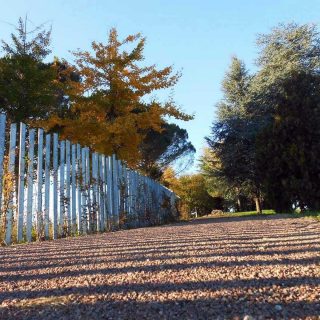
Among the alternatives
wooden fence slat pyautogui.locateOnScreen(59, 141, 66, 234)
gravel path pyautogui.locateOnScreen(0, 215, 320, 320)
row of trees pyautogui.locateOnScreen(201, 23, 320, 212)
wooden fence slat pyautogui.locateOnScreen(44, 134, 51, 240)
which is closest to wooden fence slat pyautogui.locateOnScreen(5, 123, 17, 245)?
wooden fence slat pyautogui.locateOnScreen(44, 134, 51, 240)

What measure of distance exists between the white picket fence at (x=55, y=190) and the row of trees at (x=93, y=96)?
2.10m

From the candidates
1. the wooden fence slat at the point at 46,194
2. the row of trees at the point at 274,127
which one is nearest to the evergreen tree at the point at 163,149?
the row of trees at the point at 274,127

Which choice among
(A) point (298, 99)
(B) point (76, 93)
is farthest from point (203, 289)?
(B) point (76, 93)

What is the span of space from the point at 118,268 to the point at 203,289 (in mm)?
883

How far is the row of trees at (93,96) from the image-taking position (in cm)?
1098

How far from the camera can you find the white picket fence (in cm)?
523

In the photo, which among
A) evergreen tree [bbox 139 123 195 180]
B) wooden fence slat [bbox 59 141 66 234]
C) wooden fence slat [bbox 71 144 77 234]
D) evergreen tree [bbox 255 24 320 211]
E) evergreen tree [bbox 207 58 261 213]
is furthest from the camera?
evergreen tree [bbox 139 123 195 180]

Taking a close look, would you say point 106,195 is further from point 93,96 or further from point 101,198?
point 93,96

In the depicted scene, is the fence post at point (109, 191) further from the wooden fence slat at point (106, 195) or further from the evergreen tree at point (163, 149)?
the evergreen tree at point (163, 149)

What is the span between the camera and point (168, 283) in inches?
86.4

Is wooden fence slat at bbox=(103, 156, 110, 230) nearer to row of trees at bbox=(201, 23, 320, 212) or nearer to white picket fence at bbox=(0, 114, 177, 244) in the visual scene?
white picket fence at bbox=(0, 114, 177, 244)

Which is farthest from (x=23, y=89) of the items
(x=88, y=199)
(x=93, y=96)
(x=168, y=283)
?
(x=168, y=283)

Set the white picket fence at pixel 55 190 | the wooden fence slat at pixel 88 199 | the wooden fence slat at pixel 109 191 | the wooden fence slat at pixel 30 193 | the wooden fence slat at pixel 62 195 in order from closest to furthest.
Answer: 1. the white picket fence at pixel 55 190
2. the wooden fence slat at pixel 30 193
3. the wooden fence slat at pixel 62 195
4. the wooden fence slat at pixel 88 199
5. the wooden fence slat at pixel 109 191

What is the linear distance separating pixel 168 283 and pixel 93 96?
10.0 metres
